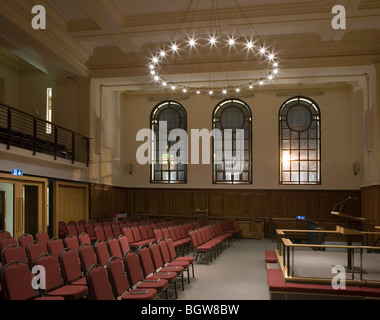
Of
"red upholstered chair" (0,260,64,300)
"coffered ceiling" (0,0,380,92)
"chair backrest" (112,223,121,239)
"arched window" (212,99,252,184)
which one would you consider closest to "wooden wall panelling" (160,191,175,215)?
"arched window" (212,99,252,184)

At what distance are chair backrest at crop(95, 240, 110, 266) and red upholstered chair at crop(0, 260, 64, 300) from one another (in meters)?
1.84

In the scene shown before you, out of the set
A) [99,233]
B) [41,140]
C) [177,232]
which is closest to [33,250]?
[99,233]

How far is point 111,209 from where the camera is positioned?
51.4 feet

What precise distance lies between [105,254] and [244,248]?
702 cm

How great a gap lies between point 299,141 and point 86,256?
41.2ft

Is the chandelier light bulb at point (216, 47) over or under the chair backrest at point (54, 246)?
over

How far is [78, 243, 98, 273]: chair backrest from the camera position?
5693 millimetres

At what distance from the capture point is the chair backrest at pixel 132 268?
5344 mm

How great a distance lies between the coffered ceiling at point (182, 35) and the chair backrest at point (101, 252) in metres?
6.39

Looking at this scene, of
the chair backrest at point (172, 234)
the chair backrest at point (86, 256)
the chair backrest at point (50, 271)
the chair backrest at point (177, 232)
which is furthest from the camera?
the chair backrest at point (177, 232)

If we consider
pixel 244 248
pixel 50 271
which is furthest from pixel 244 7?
pixel 50 271

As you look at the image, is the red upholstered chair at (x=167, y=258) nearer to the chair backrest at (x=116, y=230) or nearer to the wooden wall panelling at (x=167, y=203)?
the chair backrest at (x=116, y=230)

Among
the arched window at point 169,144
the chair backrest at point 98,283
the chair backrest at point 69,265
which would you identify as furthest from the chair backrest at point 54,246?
the arched window at point 169,144

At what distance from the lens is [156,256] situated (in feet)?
21.8
